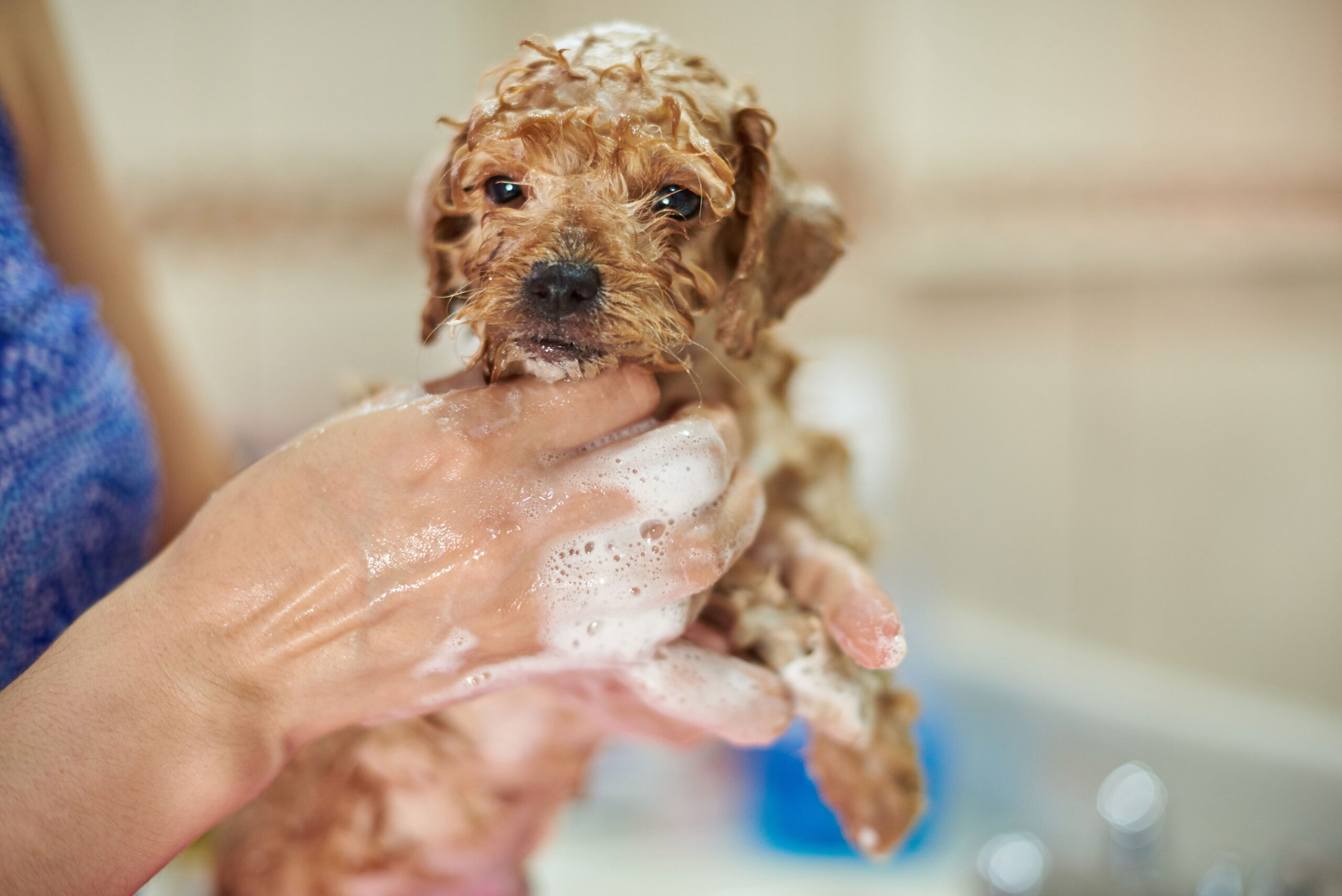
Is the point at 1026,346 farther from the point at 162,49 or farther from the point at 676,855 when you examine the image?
the point at 162,49

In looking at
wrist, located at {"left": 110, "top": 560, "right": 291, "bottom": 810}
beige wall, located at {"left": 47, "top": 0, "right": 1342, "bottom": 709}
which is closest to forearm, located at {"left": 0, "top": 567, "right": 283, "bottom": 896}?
wrist, located at {"left": 110, "top": 560, "right": 291, "bottom": 810}

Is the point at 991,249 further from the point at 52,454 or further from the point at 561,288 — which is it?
the point at 52,454

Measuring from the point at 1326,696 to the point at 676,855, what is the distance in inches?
51.7

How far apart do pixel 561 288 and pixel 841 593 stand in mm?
327

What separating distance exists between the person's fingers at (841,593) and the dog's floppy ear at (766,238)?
0.18m

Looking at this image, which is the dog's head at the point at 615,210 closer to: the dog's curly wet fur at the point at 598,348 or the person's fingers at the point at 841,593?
the dog's curly wet fur at the point at 598,348

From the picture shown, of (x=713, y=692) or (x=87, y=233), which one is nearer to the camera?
(x=713, y=692)

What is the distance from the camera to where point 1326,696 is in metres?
1.89

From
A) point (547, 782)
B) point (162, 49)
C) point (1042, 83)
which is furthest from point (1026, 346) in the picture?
point (162, 49)

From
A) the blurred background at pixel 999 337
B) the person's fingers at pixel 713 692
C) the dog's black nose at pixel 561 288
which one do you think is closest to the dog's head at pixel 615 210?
the dog's black nose at pixel 561 288

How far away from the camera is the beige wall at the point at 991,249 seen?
2.00m

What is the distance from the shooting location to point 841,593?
30.1 inches

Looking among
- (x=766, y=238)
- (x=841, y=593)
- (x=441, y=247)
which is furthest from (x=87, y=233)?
(x=841, y=593)

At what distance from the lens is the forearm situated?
577 mm
